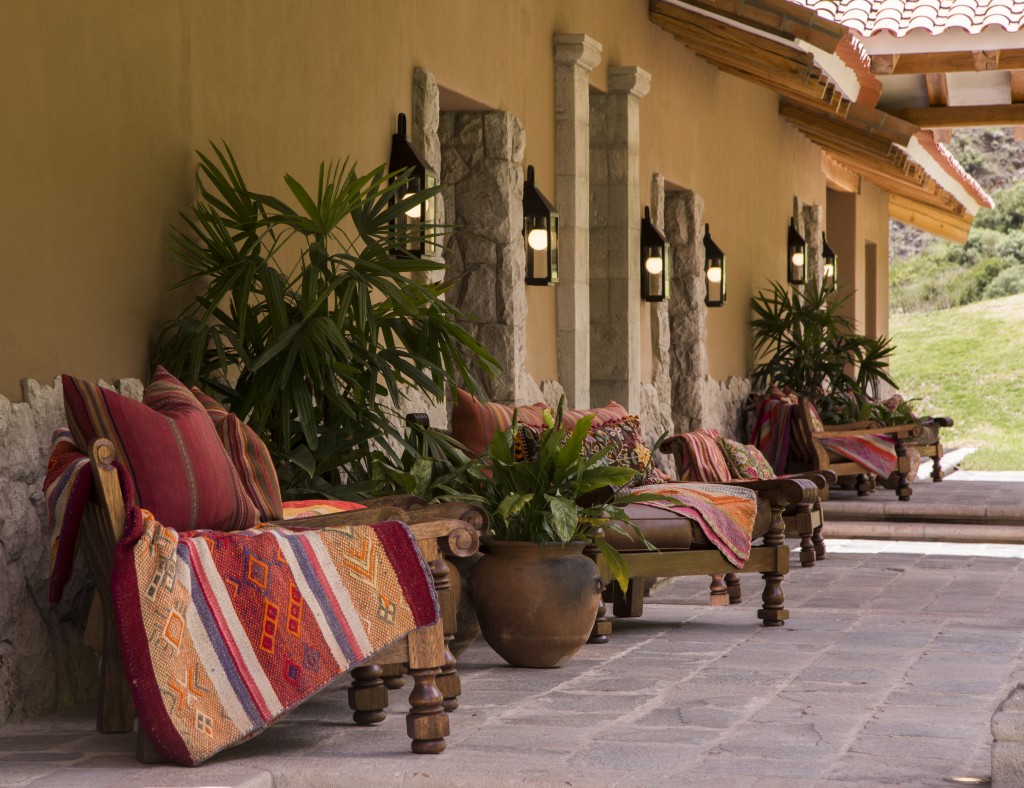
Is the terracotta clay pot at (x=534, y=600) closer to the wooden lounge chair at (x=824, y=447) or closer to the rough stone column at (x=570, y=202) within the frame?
the rough stone column at (x=570, y=202)

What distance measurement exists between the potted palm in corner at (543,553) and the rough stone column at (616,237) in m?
4.22

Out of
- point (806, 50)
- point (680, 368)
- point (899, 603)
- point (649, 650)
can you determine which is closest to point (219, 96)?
point (649, 650)

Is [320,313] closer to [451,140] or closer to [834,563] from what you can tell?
[451,140]

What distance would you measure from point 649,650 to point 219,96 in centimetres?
234

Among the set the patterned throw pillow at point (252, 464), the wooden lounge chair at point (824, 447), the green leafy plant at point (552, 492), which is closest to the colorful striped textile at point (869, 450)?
the wooden lounge chair at point (824, 447)

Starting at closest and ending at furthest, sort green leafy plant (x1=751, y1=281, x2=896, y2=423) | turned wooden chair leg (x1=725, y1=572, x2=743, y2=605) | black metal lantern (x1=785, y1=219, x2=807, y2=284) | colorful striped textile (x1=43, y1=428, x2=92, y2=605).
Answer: colorful striped textile (x1=43, y1=428, x2=92, y2=605), turned wooden chair leg (x1=725, y1=572, x2=743, y2=605), green leafy plant (x1=751, y1=281, x2=896, y2=423), black metal lantern (x1=785, y1=219, x2=807, y2=284)

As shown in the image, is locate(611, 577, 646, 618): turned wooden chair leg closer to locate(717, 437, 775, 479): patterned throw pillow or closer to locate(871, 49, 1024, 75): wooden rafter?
locate(717, 437, 775, 479): patterned throw pillow

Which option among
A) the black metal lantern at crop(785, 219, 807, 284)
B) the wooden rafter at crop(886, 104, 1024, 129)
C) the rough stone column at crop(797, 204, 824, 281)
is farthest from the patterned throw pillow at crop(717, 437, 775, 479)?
the rough stone column at crop(797, 204, 824, 281)

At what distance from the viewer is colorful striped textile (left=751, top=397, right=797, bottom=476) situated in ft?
35.7

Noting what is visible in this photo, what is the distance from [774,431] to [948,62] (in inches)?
118

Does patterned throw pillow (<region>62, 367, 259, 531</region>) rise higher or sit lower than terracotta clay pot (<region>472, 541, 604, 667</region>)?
higher

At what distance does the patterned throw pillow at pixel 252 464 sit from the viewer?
4000mm

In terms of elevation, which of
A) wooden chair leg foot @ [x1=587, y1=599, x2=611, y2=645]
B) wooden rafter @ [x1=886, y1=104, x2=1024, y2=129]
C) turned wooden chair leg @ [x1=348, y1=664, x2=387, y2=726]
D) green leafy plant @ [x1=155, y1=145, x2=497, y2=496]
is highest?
wooden rafter @ [x1=886, y1=104, x2=1024, y2=129]

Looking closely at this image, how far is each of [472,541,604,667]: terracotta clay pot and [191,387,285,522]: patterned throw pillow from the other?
860mm
